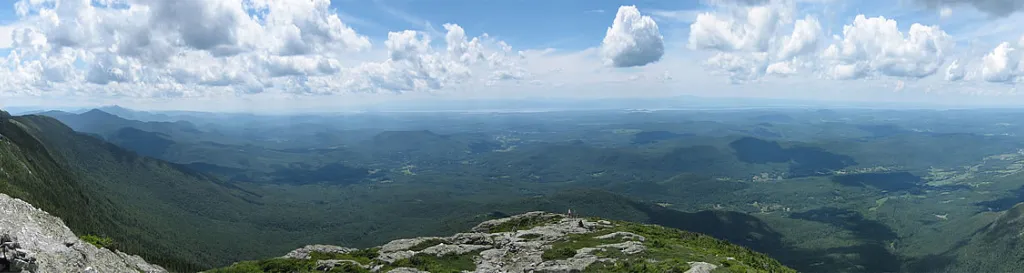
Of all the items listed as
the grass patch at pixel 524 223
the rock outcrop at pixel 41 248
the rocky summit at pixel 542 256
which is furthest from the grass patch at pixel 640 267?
the rock outcrop at pixel 41 248

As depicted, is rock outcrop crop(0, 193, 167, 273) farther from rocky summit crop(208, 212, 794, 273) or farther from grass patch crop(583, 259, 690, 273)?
grass patch crop(583, 259, 690, 273)

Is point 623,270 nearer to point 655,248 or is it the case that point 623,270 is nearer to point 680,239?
point 655,248

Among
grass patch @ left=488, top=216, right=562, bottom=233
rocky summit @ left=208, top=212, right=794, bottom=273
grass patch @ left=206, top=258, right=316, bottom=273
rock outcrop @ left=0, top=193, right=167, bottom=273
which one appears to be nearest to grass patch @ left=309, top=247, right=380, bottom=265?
rocky summit @ left=208, top=212, right=794, bottom=273

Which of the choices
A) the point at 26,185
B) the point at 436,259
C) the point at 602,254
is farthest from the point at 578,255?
the point at 26,185

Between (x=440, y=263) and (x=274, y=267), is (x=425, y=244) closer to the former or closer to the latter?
(x=440, y=263)

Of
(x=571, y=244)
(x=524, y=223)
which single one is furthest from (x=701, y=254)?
(x=524, y=223)

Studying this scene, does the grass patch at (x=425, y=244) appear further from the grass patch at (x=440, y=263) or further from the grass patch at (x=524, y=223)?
the grass patch at (x=524, y=223)
